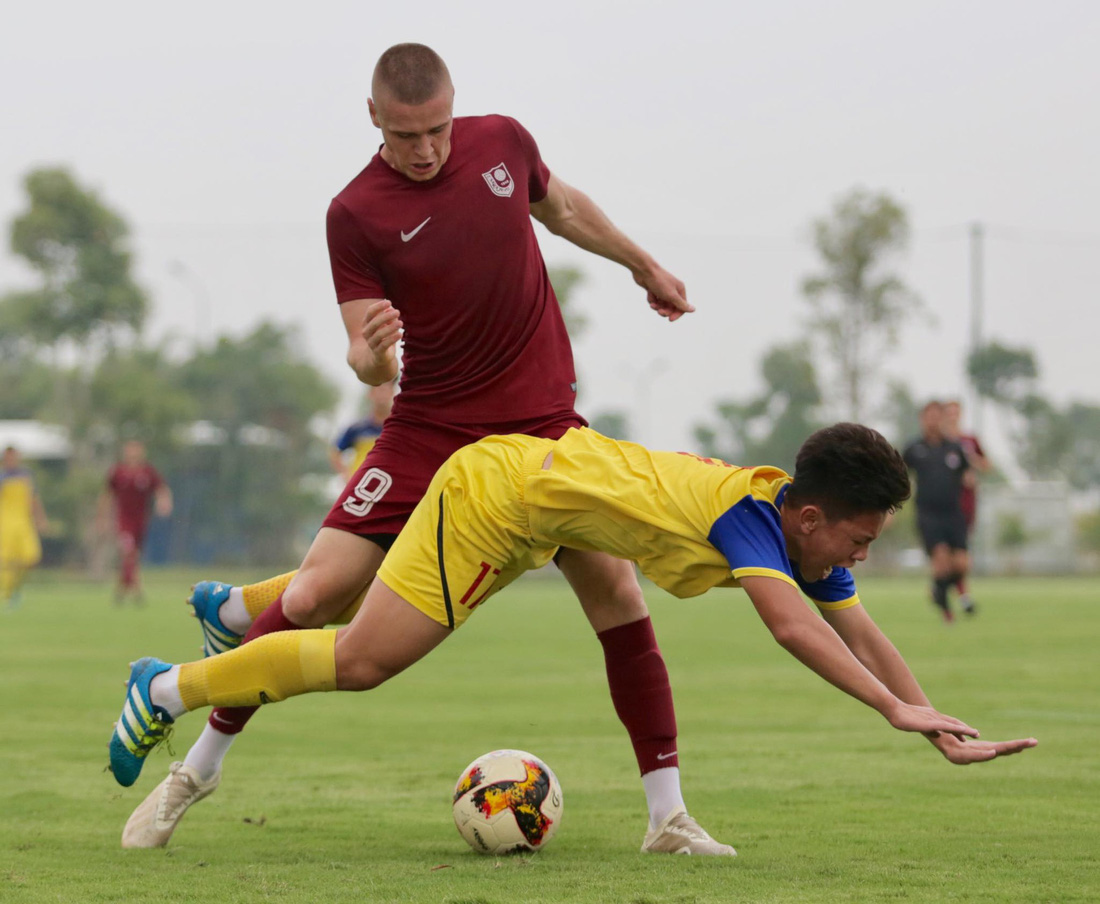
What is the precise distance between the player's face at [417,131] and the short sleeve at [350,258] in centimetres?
23

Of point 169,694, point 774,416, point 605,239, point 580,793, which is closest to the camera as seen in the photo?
point 169,694

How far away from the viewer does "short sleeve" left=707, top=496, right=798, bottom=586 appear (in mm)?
3875

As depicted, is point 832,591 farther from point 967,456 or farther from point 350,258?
point 967,456

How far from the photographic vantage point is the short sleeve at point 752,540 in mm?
3875

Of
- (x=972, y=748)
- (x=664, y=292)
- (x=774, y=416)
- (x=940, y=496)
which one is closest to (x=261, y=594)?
(x=664, y=292)

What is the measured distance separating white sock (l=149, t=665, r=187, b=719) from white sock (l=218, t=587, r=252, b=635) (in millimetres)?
651

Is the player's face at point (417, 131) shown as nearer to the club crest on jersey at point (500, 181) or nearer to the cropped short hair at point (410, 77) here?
the cropped short hair at point (410, 77)

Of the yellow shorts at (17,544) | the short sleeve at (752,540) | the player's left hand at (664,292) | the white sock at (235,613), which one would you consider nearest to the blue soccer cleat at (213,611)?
the white sock at (235,613)

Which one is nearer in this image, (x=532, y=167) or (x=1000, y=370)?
(x=532, y=167)

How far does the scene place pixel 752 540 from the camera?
155 inches

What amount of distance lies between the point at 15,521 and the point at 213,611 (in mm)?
17016

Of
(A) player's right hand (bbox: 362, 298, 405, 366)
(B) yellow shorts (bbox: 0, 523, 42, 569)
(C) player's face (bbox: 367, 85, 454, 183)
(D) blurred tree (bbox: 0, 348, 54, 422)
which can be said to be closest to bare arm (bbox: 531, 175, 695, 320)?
(C) player's face (bbox: 367, 85, 454, 183)

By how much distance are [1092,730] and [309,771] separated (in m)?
3.69

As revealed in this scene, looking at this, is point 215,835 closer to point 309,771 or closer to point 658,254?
point 309,771
